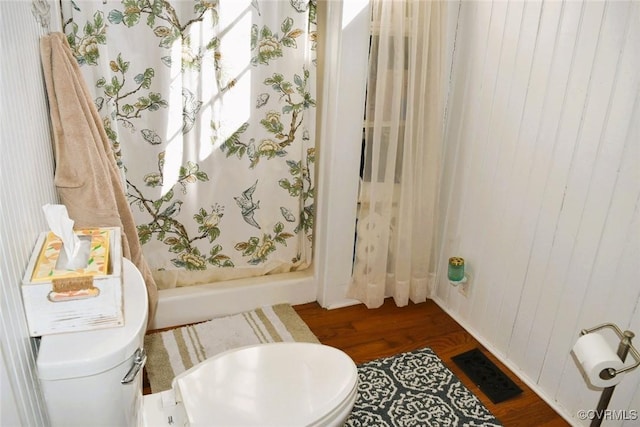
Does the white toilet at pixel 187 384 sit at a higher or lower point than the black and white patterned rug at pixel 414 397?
higher

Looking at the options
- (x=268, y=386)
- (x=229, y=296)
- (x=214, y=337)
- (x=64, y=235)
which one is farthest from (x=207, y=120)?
(x=268, y=386)

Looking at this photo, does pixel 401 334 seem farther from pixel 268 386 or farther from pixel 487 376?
pixel 268 386

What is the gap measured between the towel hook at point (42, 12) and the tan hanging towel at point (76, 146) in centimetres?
6

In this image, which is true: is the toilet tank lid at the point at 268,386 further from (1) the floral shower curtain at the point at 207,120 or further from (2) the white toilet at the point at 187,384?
(1) the floral shower curtain at the point at 207,120

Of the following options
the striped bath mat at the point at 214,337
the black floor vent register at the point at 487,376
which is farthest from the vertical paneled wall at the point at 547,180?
the striped bath mat at the point at 214,337

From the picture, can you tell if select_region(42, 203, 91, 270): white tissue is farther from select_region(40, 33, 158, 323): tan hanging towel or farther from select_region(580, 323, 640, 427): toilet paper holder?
select_region(580, 323, 640, 427): toilet paper holder

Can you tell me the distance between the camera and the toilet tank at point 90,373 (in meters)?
1.11

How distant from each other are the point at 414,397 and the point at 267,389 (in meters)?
0.87

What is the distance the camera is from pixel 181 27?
203cm

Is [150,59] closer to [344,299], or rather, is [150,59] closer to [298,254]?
[298,254]

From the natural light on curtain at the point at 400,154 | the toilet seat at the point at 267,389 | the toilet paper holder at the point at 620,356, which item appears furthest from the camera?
the natural light on curtain at the point at 400,154

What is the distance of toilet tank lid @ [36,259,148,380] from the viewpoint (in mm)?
1104

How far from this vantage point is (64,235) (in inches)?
46.1

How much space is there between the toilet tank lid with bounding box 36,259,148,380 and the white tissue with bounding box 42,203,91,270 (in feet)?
0.54
